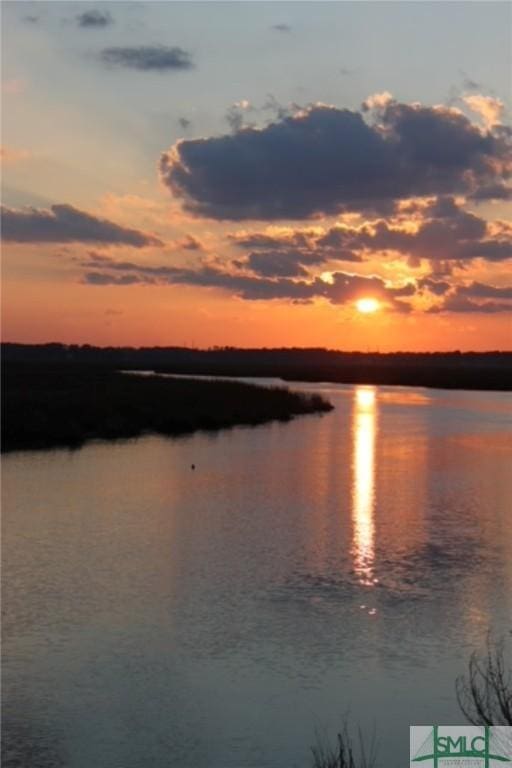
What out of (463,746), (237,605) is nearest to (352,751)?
(463,746)

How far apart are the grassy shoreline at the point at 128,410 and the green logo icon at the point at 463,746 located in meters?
28.2

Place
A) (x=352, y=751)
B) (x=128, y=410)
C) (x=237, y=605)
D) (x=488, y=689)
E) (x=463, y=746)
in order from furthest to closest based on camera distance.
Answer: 1. (x=128, y=410)
2. (x=237, y=605)
3. (x=352, y=751)
4. (x=488, y=689)
5. (x=463, y=746)

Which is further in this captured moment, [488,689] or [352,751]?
[352,751]

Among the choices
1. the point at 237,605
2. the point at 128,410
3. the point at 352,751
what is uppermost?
the point at 128,410

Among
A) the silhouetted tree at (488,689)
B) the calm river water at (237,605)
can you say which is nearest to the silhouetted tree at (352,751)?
the calm river water at (237,605)

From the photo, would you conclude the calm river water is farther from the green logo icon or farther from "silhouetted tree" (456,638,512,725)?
the green logo icon

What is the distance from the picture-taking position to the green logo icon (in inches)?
360

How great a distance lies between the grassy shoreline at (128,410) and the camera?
39938mm

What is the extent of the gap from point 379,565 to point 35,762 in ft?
32.2

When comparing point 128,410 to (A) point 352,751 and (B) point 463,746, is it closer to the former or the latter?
(A) point 352,751

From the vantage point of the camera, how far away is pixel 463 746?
9914mm

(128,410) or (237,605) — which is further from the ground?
(128,410)

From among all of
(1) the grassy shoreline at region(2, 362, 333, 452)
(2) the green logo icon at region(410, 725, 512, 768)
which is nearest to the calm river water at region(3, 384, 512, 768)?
(2) the green logo icon at region(410, 725, 512, 768)

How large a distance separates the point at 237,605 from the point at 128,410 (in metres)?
33.5
